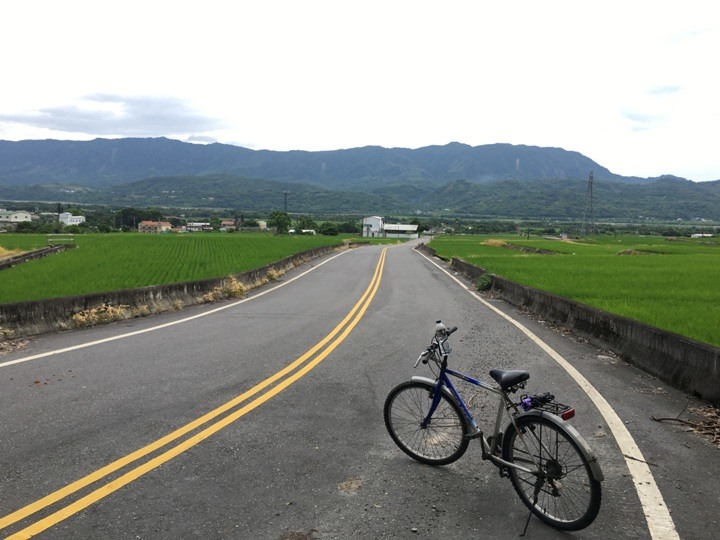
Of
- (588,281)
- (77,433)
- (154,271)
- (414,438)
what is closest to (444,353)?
(414,438)

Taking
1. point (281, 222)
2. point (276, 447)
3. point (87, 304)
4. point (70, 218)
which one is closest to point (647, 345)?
point (276, 447)

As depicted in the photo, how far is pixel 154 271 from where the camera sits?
23547mm

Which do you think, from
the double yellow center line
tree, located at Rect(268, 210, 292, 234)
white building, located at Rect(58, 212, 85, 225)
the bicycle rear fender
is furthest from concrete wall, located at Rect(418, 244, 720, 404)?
white building, located at Rect(58, 212, 85, 225)

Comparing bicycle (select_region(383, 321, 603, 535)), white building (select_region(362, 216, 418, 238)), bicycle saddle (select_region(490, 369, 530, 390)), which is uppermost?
bicycle saddle (select_region(490, 369, 530, 390))

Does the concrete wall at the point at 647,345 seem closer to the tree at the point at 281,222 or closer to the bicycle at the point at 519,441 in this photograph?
the bicycle at the point at 519,441

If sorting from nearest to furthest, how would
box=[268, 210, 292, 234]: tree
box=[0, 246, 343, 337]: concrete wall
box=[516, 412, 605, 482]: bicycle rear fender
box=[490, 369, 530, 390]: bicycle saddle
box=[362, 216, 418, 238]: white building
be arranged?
box=[516, 412, 605, 482]: bicycle rear fender
box=[490, 369, 530, 390]: bicycle saddle
box=[0, 246, 343, 337]: concrete wall
box=[268, 210, 292, 234]: tree
box=[362, 216, 418, 238]: white building

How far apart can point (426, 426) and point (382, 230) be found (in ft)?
552

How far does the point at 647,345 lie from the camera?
867cm

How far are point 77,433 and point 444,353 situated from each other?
3.63 m

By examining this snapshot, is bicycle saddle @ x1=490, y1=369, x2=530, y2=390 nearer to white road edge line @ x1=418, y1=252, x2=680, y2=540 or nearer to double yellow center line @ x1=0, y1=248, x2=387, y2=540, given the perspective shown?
white road edge line @ x1=418, y1=252, x2=680, y2=540

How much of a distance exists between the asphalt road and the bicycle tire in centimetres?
11

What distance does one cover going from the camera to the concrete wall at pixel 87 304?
1059 cm

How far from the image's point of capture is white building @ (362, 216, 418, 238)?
16699 centimetres

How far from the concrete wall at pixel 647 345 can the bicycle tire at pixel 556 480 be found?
12.7ft
